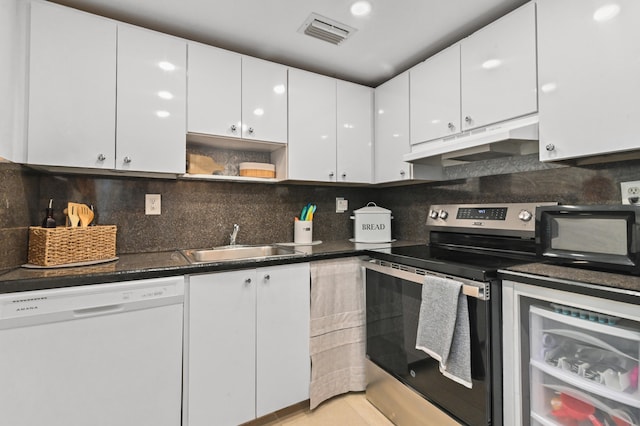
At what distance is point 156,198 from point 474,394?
202cm

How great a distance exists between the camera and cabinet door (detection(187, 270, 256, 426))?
4.85 ft

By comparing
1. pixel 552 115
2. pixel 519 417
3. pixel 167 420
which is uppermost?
pixel 552 115

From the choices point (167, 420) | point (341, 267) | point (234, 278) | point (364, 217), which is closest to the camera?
point (167, 420)

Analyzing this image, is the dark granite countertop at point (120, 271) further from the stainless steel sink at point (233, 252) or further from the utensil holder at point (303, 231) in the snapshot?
the utensil holder at point (303, 231)

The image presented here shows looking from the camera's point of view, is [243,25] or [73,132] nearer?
[73,132]

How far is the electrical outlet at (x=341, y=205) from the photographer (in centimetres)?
266

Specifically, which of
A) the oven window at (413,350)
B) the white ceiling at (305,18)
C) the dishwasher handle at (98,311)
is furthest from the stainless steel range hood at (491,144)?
the dishwasher handle at (98,311)

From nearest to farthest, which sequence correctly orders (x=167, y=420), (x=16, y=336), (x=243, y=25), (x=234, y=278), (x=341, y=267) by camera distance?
(x=16, y=336)
(x=167, y=420)
(x=234, y=278)
(x=243, y=25)
(x=341, y=267)

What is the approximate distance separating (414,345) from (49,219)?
1.99 metres

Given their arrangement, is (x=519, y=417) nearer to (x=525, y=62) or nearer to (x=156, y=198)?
(x=525, y=62)

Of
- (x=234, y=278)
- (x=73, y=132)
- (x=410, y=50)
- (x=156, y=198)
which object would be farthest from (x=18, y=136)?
(x=410, y=50)

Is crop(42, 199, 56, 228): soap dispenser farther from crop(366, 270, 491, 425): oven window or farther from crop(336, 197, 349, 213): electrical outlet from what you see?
crop(336, 197, 349, 213): electrical outlet

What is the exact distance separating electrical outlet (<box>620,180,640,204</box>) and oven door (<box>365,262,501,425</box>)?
75 cm

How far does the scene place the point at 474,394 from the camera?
1.27m
